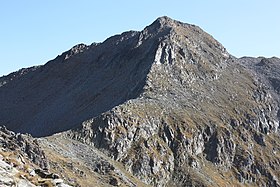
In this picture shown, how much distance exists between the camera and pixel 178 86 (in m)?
163

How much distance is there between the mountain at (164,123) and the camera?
114m

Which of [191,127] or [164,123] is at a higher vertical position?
[164,123]

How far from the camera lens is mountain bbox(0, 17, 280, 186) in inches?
4501

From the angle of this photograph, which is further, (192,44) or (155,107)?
(192,44)

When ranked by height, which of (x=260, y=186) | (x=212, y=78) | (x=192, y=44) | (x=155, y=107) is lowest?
(x=260, y=186)

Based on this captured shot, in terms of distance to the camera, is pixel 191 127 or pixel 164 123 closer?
pixel 164 123

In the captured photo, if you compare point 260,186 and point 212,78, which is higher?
point 212,78

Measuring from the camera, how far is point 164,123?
135125 millimetres

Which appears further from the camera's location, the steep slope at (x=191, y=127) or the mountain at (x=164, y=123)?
the steep slope at (x=191, y=127)

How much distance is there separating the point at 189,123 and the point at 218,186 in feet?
82.0

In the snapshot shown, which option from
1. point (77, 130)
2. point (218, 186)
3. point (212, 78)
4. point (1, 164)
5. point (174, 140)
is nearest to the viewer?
point (1, 164)

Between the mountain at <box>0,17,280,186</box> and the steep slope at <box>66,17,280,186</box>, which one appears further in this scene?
the steep slope at <box>66,17,280,186</box>

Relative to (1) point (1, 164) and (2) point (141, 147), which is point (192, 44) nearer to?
(2) point (141, 147)

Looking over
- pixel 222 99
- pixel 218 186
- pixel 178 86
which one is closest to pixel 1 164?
pixel 218 186
